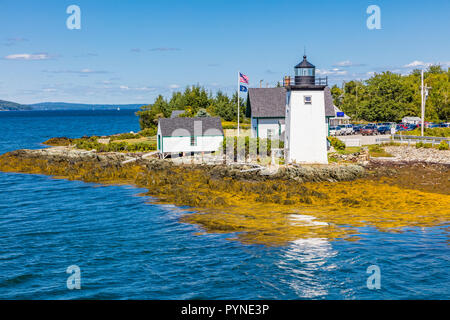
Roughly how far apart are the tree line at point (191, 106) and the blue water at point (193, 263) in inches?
2011

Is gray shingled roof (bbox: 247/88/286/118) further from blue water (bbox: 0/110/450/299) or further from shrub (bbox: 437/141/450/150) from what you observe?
blue water (bbox: 0/110/450/299)

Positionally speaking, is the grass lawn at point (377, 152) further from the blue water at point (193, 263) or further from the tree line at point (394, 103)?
the tree line at point (394, 103)

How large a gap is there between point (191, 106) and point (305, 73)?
46.3 metres

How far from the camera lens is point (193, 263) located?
17.5m

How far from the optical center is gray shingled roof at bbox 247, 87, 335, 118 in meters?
49.5

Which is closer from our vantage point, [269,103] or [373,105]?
[269,103]

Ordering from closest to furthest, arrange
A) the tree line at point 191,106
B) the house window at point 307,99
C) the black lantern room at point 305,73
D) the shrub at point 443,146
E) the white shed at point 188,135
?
the black lantern room at point 305,73, the house window at point 307,99, the shrub at point 443,146, the white shed at point 188,135, the tree line at point 191,106

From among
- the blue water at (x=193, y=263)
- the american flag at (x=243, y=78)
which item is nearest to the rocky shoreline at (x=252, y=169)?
the american flag at (x=243, y=78)

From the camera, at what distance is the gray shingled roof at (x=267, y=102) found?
4938 centimetres

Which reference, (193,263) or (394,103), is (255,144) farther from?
(394,103)

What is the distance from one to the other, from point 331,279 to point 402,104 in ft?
219

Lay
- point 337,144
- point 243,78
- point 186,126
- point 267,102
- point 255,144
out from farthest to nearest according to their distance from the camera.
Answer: point 267,102 < point 186,126 < point 243,78 < point 337,144 < point 255,144

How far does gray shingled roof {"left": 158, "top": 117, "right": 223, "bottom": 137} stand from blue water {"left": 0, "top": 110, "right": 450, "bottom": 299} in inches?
847

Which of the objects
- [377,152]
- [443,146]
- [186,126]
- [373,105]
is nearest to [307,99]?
[377,152]
